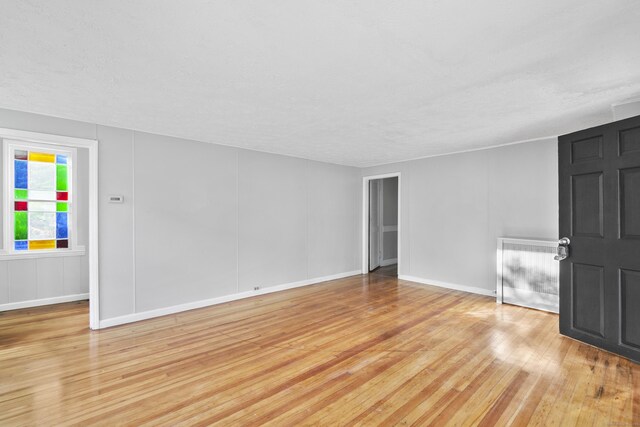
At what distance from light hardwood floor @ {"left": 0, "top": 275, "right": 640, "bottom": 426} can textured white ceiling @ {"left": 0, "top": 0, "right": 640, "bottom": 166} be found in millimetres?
2501

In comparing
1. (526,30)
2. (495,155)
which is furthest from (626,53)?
(495,155)

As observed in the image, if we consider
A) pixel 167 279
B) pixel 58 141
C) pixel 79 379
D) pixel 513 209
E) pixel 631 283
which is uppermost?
pixel 58 141

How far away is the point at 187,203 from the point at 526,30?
424 centimetres

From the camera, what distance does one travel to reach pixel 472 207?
5.27 m

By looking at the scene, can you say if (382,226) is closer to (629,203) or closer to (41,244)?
(629,203)

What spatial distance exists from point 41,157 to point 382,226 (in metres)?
6.98

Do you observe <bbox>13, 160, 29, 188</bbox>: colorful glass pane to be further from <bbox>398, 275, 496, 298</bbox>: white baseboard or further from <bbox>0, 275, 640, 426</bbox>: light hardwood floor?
<bbox>398, 275, 496, 298</bbox>: white baseboard

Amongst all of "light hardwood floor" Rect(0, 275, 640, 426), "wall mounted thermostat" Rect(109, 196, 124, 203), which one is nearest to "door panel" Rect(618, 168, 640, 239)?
"light hardwood floor" Rect(0, 275, 640, 426)

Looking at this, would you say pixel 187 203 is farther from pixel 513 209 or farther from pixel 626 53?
pixel 513 209

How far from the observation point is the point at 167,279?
13.8 feet

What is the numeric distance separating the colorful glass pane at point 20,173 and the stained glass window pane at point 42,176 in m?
0.06

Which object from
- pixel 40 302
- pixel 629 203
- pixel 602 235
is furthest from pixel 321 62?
pixel 40 302

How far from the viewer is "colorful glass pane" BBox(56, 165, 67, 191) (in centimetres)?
499

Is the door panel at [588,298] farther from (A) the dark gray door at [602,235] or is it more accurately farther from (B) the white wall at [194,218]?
(B) the white wall at [194,218]
